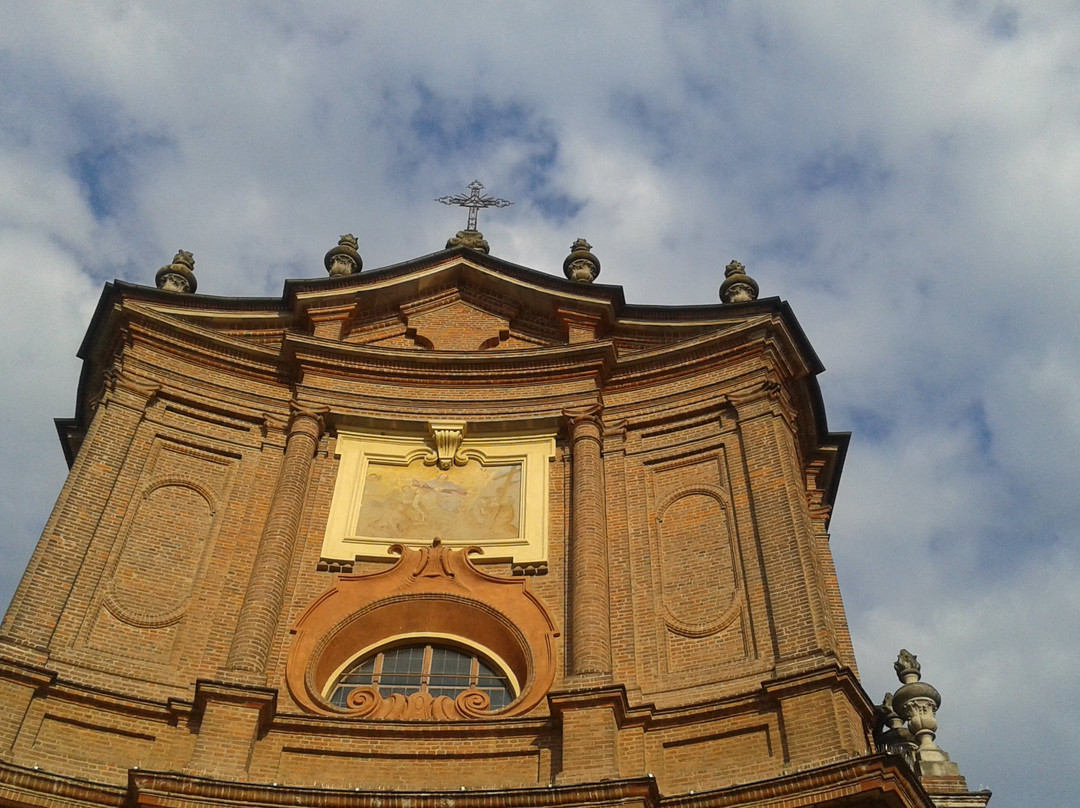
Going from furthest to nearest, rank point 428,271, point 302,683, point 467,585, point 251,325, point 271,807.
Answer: point 428,271, point 251,325, point 467,585, point 302,683, point 271,807

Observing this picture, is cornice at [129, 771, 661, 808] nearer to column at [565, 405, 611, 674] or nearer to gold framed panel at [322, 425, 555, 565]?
column at [565, 405, 611, 674]

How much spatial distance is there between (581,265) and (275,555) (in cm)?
864

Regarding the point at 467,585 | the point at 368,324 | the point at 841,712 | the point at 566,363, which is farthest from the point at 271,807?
the point at 368,324

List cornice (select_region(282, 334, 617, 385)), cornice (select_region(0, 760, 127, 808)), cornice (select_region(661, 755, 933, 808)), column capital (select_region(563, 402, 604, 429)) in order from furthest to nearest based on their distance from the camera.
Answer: cornice (select_region(282, 334, 617, 385)), column capital (select_region(563, 402, 604, 429)), cornice (select_region(0, 760, 127, 808)), cornice (select_region(661, 755, 933, 808))

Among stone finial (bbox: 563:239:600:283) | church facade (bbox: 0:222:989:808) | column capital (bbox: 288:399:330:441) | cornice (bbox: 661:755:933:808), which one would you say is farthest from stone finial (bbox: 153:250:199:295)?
cornice (bbox: 661:755:933:808)

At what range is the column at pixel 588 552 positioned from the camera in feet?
48.3

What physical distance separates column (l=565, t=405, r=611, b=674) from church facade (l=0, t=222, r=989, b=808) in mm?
49

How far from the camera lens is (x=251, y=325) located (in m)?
19.9

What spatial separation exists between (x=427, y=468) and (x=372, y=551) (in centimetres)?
191

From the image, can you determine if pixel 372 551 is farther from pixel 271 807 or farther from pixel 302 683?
pixel 271 807

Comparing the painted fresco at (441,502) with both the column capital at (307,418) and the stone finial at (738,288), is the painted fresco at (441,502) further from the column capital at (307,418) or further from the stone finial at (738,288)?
the stone finial at (738,288)

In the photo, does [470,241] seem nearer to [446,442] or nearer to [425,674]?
[446,442]

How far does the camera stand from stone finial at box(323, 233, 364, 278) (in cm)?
2177

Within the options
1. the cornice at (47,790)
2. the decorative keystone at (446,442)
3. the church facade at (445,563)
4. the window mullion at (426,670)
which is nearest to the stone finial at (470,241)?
the church facade at (445,563)
